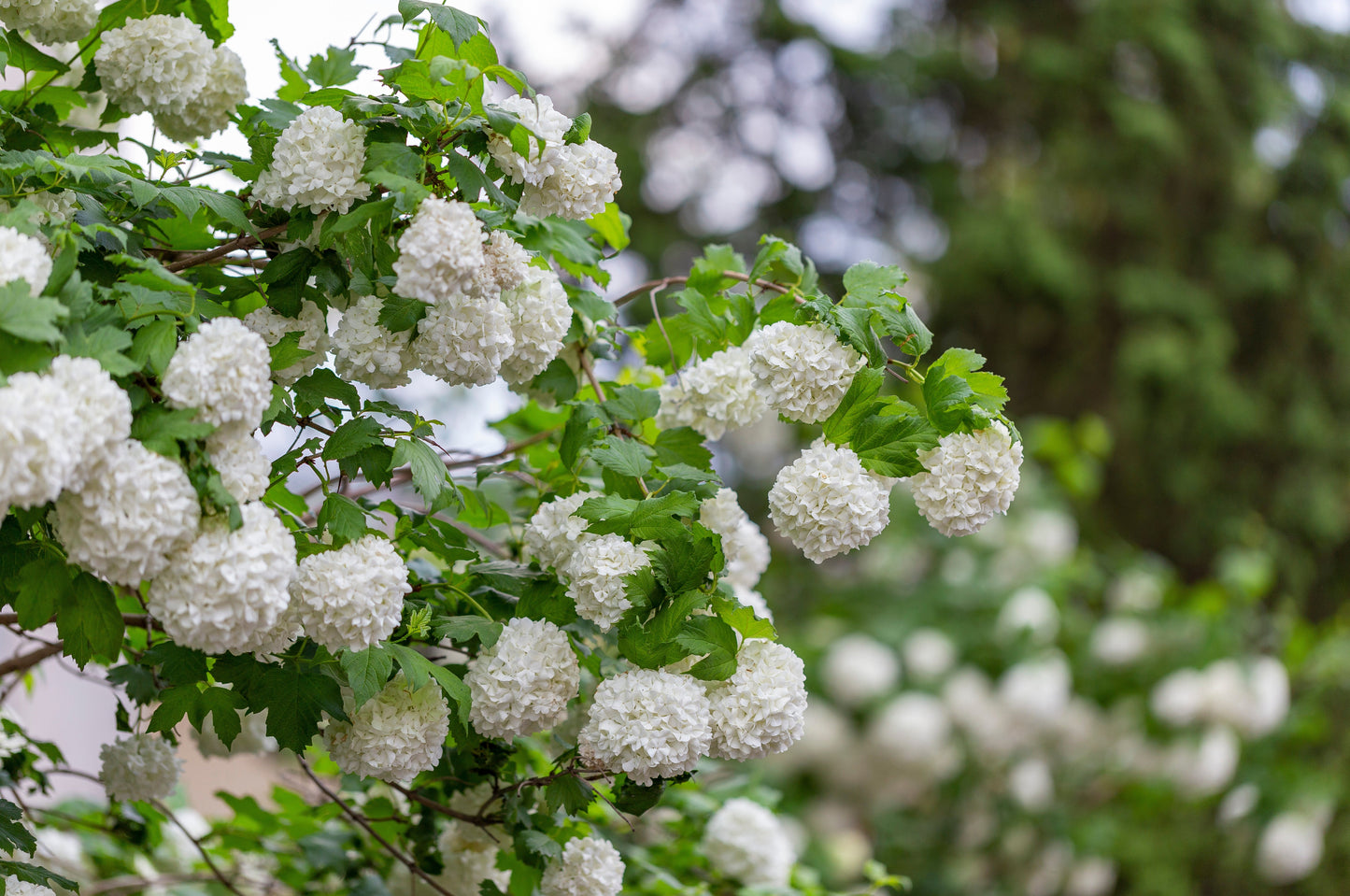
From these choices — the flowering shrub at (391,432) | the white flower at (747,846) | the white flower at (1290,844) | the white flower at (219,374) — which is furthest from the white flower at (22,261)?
the white flower at (1290,844)

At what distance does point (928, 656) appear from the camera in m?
3.24

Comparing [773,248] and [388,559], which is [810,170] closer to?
[773,248]

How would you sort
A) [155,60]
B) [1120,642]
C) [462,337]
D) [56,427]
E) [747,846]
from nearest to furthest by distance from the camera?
[56,427] → [462,337] → [155,60] → [747,846] → [1120,642]

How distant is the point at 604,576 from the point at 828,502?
22 cm

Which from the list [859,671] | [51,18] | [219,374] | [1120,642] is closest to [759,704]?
[219,374]

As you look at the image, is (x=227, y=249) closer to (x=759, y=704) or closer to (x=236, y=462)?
(x=236, y=462)

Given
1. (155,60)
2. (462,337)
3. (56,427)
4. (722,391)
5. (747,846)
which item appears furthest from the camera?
(747,846)

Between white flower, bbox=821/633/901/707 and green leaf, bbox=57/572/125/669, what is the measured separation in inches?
99.9

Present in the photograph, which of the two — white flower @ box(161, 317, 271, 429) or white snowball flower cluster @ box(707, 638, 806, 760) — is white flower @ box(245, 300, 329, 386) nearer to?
white flower @ box(161, 317, 271, 429)

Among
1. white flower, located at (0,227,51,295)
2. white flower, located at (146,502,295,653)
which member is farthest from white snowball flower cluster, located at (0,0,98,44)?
white flower, located at (146,502,295,653)

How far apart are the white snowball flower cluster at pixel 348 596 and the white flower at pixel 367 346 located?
176 mm

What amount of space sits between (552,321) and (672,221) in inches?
135

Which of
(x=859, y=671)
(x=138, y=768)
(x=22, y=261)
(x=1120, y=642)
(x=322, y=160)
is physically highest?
(x=1120, y=642)

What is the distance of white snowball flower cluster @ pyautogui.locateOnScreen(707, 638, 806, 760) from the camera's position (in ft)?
3.35
